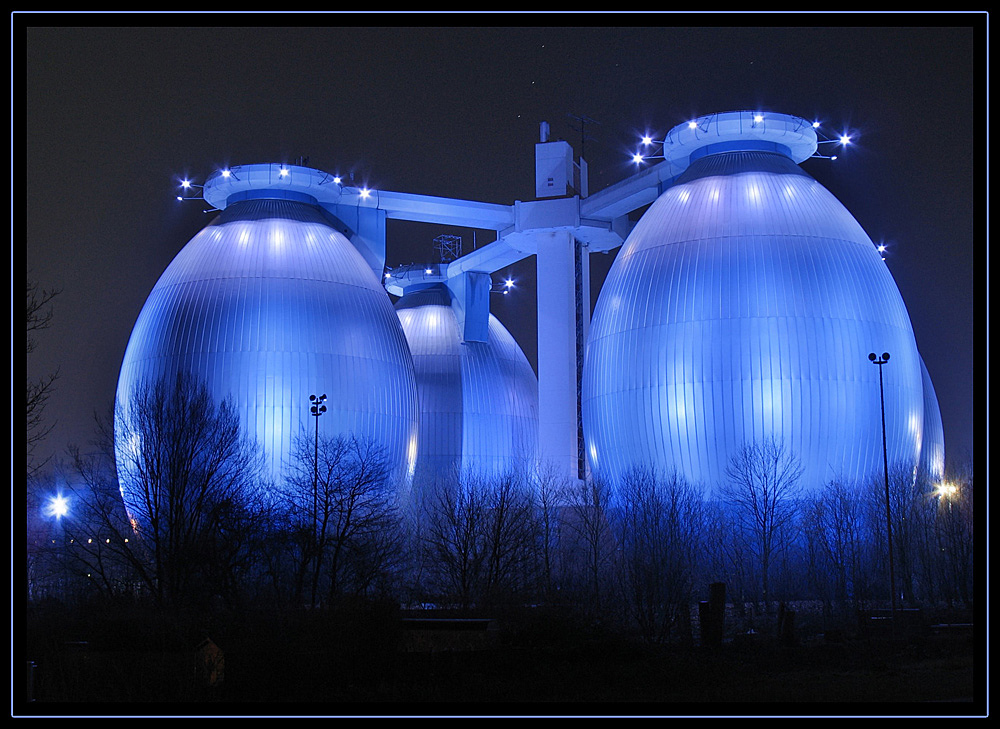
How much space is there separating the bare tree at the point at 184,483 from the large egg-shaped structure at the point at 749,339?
1541 centimetres

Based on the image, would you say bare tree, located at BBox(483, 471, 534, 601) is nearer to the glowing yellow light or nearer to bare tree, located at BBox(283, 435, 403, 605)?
bare tree, located at BBox(283, 435, 403, 605)

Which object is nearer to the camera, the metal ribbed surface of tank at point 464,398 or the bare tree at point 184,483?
the bare tree at point 184,483

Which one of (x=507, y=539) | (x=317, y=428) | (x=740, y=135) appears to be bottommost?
(x=507, y=539)

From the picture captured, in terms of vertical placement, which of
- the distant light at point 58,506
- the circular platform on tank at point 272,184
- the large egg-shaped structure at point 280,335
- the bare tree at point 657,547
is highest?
the circular platform on tank at point 272,184

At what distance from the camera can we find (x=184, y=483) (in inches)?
1561

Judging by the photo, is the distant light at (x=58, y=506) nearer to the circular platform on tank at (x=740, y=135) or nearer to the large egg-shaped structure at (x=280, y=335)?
the large egg-shaped structure at (x=280, y=335)

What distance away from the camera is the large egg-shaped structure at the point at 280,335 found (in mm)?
49281

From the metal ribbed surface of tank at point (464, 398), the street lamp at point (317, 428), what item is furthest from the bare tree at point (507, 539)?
the metal ribbed surface of tank at point (464, 398)

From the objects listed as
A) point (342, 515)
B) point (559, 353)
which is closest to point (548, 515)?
point (342, 515)

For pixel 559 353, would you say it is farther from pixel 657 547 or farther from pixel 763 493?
pixel 657 547

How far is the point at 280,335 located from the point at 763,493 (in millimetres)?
20483

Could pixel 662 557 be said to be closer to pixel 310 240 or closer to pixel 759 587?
pixel 759 587

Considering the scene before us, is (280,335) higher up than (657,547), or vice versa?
(280,335)

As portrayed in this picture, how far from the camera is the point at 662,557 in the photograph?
→ 1574 inches
